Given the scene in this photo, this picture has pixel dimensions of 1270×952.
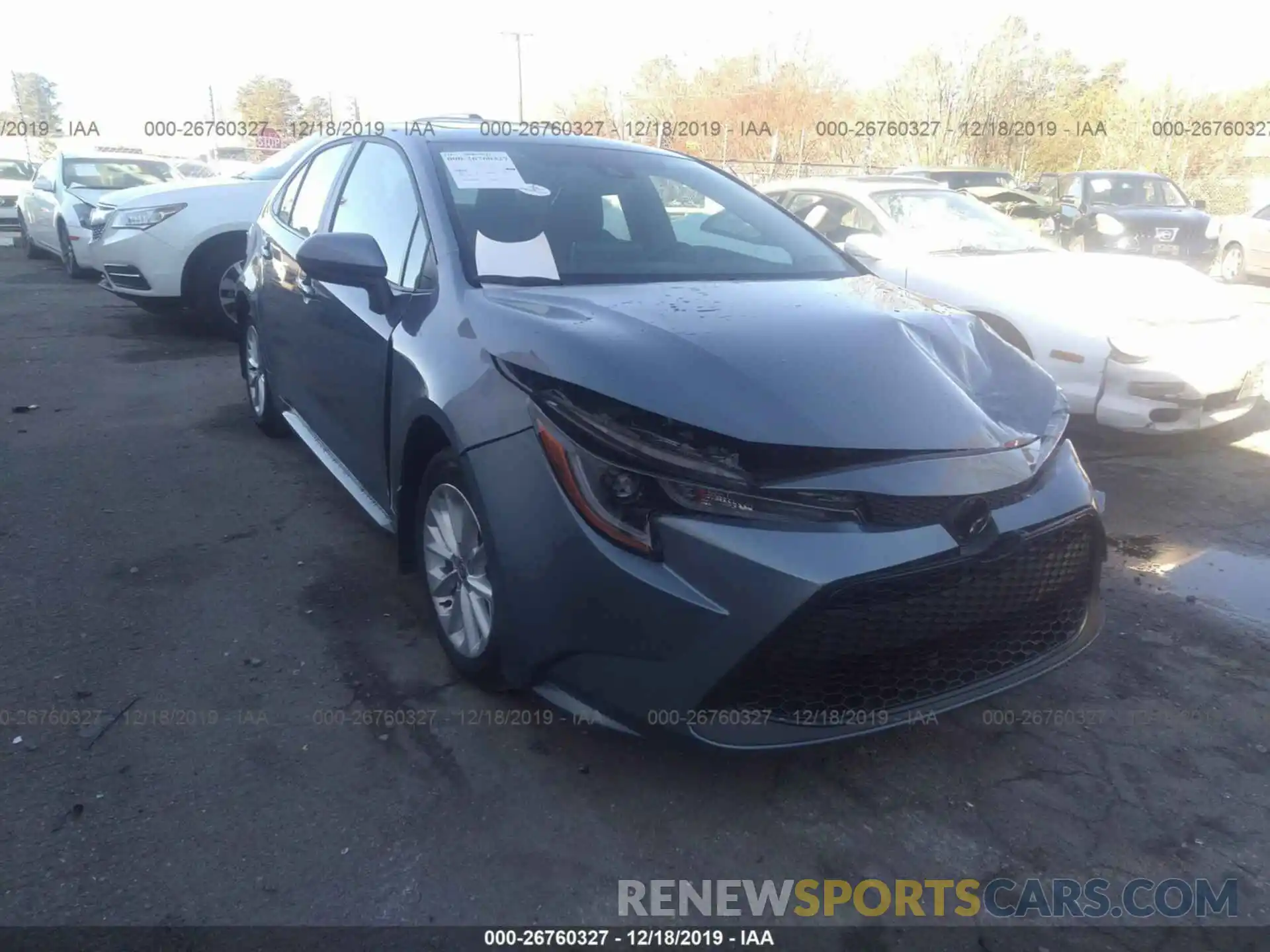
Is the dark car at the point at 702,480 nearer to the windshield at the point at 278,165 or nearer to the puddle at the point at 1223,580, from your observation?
the puddle at the point at 1223,580

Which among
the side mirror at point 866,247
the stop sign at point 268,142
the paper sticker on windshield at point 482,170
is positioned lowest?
the side mirror at point 866,247

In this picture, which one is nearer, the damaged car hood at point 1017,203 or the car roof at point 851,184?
the car roof at point 851,184

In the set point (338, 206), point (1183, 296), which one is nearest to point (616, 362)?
point (338, 206)

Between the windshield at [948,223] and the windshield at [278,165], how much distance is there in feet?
15.9

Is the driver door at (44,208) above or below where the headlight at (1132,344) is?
above

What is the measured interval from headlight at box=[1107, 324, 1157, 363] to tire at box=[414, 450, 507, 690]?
381cm

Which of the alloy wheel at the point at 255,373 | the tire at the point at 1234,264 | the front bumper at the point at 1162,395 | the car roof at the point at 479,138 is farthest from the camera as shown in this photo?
the tire at the point at 1234,264

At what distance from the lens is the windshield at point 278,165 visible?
8312 mm

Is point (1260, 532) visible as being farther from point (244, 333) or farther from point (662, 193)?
point (244, 333)

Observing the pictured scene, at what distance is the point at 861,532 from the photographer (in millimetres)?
2199

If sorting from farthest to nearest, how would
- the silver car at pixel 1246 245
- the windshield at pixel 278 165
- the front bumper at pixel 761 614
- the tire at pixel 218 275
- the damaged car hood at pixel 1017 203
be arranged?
the silver car at pixel 1246 245 → the damaged car hood at pixel 1017 203 → the windshield at pixel 278 165 → the tire at pixel 218 275 → the front bumper at pixel 761 614

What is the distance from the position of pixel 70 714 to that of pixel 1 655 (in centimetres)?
51

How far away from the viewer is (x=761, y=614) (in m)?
2.11

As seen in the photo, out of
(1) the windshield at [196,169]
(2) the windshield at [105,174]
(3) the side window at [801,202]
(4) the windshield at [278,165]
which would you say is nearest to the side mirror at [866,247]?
(3) the side window at [801,202]
